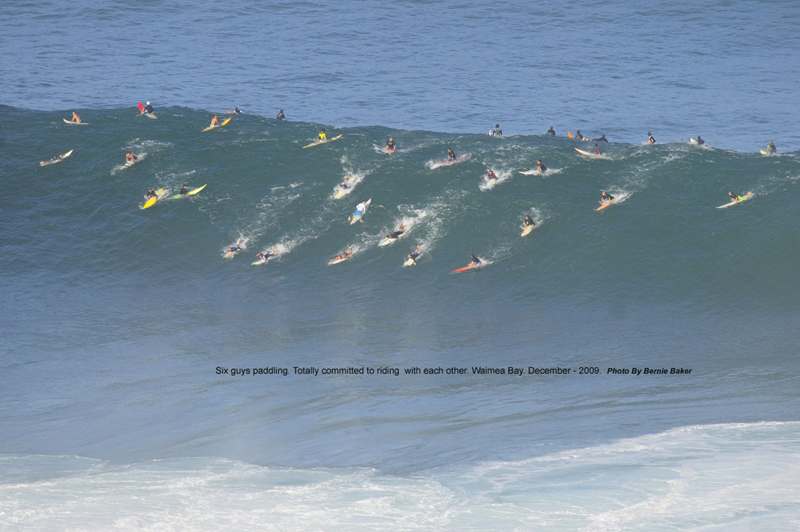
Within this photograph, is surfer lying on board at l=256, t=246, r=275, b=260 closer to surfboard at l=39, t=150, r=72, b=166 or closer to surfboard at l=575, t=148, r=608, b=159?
surfboard at l=39, t=150, r=72, b=166

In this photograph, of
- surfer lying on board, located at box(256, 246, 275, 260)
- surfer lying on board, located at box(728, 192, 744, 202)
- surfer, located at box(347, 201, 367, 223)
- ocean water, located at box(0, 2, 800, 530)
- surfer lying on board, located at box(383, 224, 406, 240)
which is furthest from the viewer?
surfer, located at box(347, 201, 367, 223)

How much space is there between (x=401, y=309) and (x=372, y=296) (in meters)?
2.58

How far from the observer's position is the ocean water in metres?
27.0

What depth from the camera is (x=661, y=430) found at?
30.1 metres

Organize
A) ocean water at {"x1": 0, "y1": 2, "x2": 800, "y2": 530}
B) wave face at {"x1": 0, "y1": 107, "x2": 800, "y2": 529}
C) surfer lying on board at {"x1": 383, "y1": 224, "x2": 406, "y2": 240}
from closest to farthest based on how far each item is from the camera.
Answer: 1. ocean water at {"x1": 0, "y1": 2, "x2": 800, "y2": 530}
2. wave face at {"x1": 0, "y1": 107, "x2": 800, "y2": 529}
3. surfer lying on board at {"x1": 383, "y1": 224, "x2": 406, "y2": 240}

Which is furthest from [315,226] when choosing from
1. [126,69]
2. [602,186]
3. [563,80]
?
[126,69]

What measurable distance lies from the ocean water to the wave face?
0.67 feet

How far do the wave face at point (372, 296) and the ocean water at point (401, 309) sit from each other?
203 mm

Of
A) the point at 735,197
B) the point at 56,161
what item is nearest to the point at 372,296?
the point at 735,197

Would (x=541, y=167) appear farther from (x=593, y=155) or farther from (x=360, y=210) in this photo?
(x=360, y=210)

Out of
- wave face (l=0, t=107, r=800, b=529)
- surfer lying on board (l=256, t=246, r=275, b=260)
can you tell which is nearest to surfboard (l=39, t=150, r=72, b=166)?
wave face (l=0, t=107, r=800, b=529)

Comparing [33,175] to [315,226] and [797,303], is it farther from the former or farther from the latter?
[797,303]

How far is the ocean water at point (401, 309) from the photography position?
26969 mm

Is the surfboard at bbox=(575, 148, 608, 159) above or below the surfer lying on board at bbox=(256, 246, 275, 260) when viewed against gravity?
above
